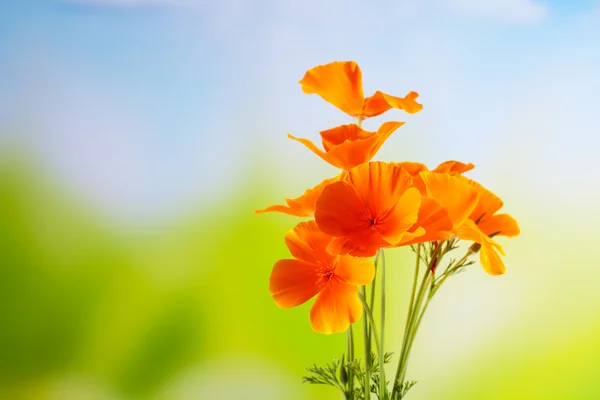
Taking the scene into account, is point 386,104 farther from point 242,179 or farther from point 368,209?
point 242,179

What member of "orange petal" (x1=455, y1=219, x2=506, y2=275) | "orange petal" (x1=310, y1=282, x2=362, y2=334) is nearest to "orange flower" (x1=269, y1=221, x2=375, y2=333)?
"orange petal" (x1=310, y1=282, x2=362, y2=334)

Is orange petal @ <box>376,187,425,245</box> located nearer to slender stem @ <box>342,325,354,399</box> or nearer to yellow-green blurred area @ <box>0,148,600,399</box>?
slender stem @ <box>342,325,354,399</box>

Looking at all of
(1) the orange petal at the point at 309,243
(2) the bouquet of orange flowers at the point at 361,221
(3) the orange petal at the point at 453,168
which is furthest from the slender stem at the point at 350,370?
(3) the orange petal at the point at 453,168

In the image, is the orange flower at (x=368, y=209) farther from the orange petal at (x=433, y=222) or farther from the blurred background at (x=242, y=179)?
the blurred background at (x=242, y=179)

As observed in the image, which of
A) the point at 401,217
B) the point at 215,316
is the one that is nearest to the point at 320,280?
the point at 401,217

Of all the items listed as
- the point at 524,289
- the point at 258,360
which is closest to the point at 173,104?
the point at 258,360

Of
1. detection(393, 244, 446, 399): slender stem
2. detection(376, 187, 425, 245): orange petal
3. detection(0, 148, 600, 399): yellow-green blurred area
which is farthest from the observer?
detection(0, 148, 600, 399): yellow-green blurred area
